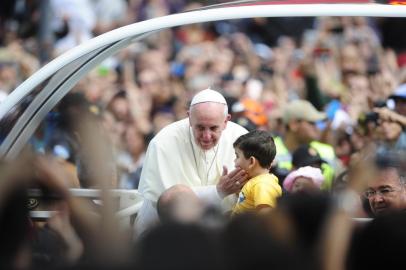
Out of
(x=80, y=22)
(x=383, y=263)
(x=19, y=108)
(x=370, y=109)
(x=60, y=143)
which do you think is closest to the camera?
(x=383, y=263)

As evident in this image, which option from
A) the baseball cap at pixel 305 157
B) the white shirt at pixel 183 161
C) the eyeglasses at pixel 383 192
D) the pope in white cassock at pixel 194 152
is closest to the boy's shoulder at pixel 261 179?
the pope in white cassock at pixel 194 152

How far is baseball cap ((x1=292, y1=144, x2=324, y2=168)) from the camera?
7812mm

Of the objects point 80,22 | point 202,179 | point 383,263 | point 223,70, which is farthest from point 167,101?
point 383,263

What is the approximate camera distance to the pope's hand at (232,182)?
6.32 m

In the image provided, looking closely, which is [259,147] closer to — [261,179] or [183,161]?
[261,179]

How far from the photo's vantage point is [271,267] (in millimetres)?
2787

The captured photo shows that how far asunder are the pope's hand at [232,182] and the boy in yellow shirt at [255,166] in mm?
36

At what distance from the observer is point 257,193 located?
6059 millimetres

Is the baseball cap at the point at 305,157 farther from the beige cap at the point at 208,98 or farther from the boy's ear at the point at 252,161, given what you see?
the boy's ear at the point at 252,161

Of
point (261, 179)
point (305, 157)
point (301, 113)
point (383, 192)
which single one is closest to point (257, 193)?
point (261, 179)

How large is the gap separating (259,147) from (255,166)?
0.39 ft

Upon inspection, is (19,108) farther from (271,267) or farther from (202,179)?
(271,267)

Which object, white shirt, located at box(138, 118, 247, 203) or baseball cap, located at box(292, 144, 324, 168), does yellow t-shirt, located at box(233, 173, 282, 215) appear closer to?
white shirt, located at box(138, 118, 247, 203)

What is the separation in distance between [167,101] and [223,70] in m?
0.99
